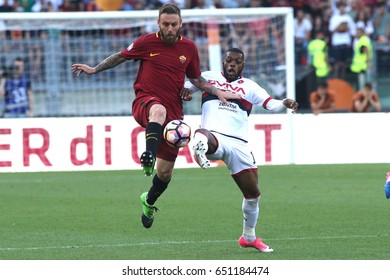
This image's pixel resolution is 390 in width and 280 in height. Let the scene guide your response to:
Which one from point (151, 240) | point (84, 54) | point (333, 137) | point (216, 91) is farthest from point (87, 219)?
point (84, 54)

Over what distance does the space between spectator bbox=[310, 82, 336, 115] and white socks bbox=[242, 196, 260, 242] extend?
13.5m

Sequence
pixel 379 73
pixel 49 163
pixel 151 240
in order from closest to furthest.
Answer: pixel 151 240 → pixel 49 163 → pixel 379 73

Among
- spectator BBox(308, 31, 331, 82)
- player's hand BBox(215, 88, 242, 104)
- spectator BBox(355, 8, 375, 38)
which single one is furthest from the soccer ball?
spectator BBox(355, 8, 375, 38)

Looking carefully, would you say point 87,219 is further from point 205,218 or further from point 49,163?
point 49,163

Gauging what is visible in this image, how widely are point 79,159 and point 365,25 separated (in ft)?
34.6

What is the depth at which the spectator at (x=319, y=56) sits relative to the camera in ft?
89.2

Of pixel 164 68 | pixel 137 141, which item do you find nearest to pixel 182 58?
pixel 164 68

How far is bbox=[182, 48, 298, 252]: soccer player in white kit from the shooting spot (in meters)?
11.1

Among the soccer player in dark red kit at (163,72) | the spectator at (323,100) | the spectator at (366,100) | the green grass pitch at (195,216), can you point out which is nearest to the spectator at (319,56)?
the spectator at (366,100)

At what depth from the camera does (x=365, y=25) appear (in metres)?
29.0

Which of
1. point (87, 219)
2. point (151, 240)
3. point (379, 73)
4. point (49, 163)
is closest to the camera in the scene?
point (151, 240)

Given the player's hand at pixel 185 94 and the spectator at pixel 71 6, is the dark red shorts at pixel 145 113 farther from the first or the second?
the spectator at pixel 71 6

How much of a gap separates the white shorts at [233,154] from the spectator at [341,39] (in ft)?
54.5

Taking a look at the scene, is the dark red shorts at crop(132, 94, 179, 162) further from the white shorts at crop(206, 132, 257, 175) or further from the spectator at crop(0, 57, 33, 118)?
the spectator at crop(0, 57, 33, 118)
